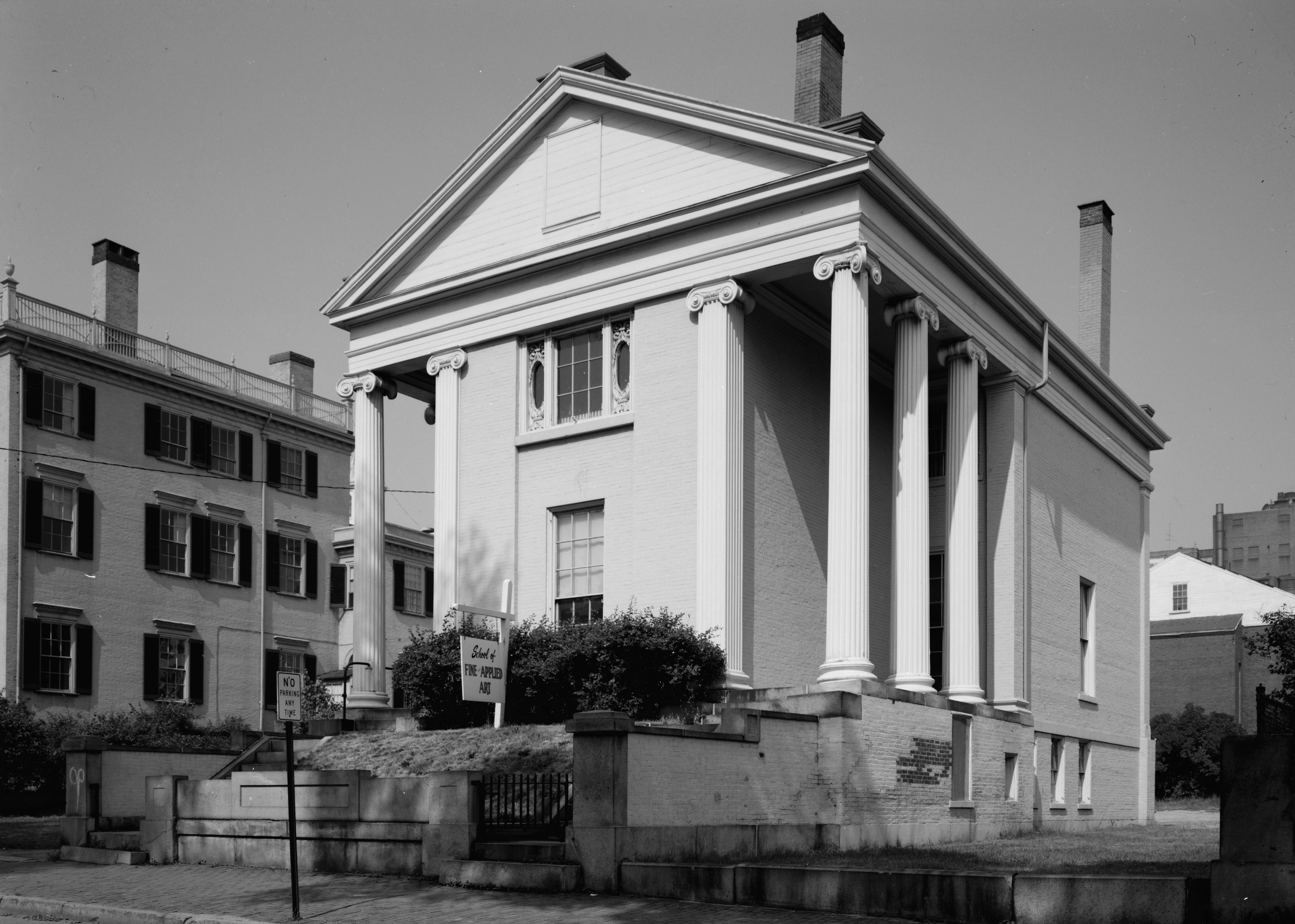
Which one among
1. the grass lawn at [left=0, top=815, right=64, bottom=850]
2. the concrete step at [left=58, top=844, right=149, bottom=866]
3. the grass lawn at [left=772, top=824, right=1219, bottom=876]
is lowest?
the grass lawn at [left=0, top=815, right=64, bottom=850]

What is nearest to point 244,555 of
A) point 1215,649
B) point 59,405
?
point 59,405

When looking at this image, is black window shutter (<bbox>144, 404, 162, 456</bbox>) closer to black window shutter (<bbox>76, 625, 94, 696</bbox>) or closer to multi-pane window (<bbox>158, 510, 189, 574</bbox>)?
multi-pane window (<bbox>158, 510, 189, 574</bbox>)

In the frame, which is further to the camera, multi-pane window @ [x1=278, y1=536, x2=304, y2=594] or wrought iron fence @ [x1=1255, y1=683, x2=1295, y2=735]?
multi-pane window @ [x1=278, y1=536, x2=304, y2=594]

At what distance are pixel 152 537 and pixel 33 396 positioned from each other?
5.51 meters

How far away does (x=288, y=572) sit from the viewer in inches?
1850

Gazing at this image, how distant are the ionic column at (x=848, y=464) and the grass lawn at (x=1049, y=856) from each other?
3.01 meters

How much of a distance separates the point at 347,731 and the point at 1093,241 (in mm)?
22149

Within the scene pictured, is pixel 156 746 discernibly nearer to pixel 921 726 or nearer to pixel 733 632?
pixel 733 632

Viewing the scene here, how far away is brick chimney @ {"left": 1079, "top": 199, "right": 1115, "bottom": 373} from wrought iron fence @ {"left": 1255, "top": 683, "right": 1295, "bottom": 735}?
24657 mm

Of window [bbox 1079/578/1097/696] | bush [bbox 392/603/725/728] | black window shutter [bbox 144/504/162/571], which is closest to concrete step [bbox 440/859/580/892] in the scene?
bush [bbox 392/603/725/728]

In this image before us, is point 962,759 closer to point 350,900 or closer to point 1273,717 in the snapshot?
point 350,900

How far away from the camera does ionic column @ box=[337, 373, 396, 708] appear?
26344mm

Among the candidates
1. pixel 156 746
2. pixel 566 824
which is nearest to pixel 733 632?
pixel 566 824

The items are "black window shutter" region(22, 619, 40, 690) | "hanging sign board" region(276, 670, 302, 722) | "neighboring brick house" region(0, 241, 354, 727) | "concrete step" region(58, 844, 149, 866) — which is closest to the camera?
"hanging sign board" region(276, 670, 302, 722)
